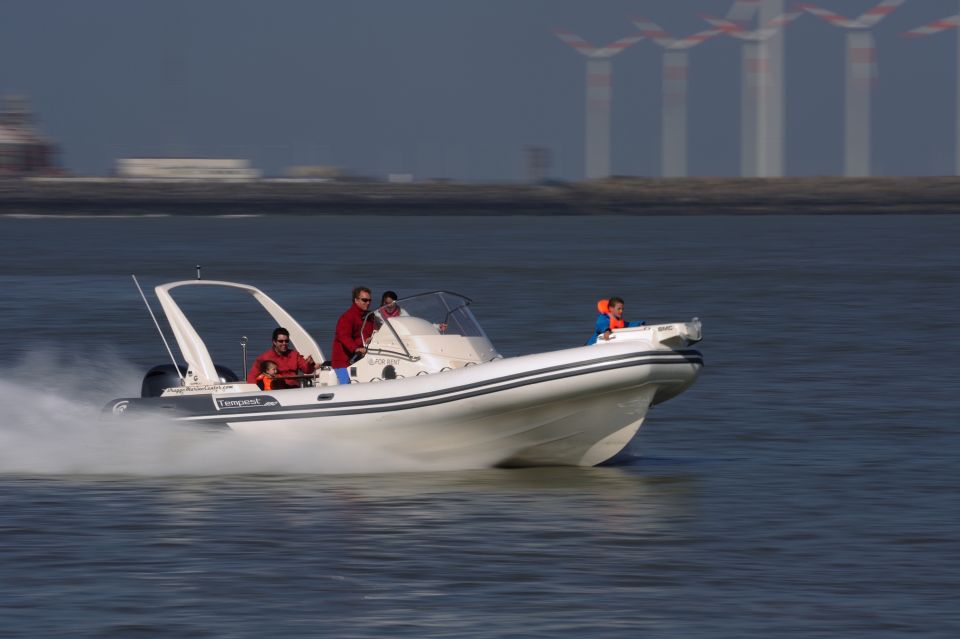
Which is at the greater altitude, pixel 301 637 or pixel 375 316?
pixel 375 316

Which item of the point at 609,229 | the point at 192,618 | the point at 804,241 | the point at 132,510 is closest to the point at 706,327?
the point at 132,510

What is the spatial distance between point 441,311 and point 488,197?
14070 cm

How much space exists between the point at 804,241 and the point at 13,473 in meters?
73.7

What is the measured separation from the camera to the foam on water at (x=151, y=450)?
14.5 m

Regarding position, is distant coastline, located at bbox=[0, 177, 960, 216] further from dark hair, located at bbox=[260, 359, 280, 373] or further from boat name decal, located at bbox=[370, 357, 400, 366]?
boat name decal, located at bbox=[370, 357, 400, 366]

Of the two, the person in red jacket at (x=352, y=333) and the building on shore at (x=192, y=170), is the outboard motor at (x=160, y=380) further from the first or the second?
the building on shore at (x=192, y=170)

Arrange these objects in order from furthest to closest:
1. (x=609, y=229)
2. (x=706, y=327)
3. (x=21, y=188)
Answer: (x=21, y=188)
(x=609, y=229)
(x=706, y=327)

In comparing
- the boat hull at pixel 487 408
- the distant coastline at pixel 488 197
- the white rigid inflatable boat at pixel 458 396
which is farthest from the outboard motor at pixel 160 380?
the distant coastline at pixel 488 197

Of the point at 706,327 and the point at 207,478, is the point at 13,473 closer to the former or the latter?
the point at 207,478

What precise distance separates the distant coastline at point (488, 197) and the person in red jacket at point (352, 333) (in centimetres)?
13339

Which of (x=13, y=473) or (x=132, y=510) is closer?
(x=132, y=510)

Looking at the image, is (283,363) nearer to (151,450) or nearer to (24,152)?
(151,450)

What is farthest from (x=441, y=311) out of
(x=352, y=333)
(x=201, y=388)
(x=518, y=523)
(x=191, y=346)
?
(x=518, y=523)

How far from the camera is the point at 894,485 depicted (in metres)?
14.6
